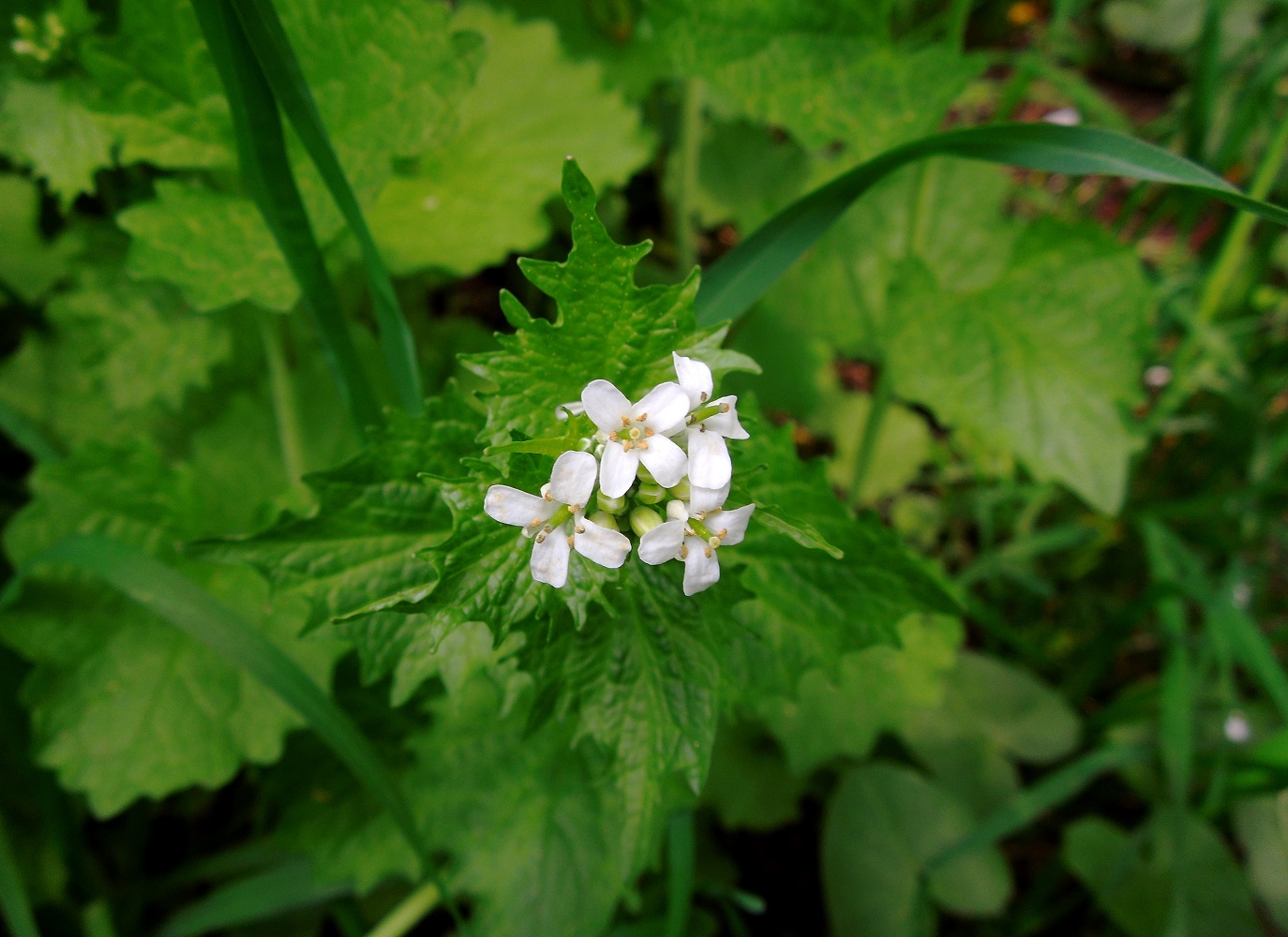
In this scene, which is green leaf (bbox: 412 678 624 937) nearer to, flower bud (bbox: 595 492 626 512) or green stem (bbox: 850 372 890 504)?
flower bud (bbox: 595 492 626 512)

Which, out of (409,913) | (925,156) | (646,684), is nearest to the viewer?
(646,684)

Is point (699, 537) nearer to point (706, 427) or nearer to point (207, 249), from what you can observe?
point (706, 427)

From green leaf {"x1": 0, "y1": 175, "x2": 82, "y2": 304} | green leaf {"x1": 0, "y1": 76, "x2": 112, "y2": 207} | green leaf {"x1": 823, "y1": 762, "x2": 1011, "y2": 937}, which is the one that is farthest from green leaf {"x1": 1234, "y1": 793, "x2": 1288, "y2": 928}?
green leaf {"x1": 0, "y1": 175, "x2": 82, "y2": 304}

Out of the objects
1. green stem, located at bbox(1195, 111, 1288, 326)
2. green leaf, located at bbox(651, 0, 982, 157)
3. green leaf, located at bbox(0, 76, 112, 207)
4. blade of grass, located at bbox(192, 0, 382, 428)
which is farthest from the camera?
green stem, located at bbox(1195, 111, 1288, 326)

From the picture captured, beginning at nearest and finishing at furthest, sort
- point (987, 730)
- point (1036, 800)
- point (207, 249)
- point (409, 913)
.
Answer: point (207, 249)
point (409, 913)
point (1036, 800)
point (987, 730)

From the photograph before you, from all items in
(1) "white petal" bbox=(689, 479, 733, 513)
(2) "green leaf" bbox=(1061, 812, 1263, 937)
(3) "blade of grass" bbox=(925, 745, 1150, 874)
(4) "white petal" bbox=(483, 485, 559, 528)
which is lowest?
(2) "green leaf" bbox=(1061, 812, 1263, 937)

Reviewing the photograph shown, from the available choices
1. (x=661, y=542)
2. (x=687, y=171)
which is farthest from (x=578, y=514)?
(x=687, y=171)

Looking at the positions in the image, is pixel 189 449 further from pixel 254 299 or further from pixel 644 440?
pixel 644 440

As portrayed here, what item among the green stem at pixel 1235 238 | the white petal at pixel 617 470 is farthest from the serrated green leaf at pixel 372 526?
the green stem at pixel 1235 238
